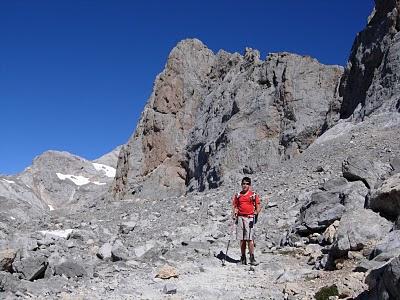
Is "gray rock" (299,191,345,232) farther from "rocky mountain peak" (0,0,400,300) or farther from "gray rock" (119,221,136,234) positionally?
"gray rock" (119,221,136,234)

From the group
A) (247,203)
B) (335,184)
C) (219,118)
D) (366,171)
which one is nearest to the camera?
(247,203)

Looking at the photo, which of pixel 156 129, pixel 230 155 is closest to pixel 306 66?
pixel 230 155

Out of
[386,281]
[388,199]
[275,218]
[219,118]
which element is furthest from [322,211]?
[219,118]

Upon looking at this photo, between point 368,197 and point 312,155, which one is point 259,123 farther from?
point 368,197

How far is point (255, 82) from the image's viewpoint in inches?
2347

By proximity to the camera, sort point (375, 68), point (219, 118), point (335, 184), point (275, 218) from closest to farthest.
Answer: point (335, 184) → point (275, 218) → point (375, 68) → point (219, 118)

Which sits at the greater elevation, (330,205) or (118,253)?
(330,205)

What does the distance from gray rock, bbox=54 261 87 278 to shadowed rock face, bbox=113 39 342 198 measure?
1468 inches

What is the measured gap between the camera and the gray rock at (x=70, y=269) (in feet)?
41.7

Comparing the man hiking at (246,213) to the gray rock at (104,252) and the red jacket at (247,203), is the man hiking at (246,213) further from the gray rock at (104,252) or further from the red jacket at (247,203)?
the gray rock at (104,252)

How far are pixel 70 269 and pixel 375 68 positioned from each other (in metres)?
34.1

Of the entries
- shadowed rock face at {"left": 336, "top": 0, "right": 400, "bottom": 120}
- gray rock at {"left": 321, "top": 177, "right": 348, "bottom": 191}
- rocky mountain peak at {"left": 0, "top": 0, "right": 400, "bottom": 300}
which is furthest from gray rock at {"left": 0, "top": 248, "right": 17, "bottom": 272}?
shadowed rock face at {"left": 336, "top": 0, "right": 400, "bottom": 120}

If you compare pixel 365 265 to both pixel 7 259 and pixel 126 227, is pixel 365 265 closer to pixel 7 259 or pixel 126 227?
pixel 7 259

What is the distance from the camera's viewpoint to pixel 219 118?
205 ft
